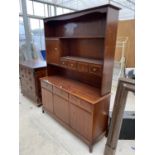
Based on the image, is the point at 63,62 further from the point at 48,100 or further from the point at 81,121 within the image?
the point at 81,121

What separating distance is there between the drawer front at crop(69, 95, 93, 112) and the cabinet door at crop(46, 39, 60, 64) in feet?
2.78

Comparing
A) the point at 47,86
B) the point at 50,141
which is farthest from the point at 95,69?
the point at 50,141

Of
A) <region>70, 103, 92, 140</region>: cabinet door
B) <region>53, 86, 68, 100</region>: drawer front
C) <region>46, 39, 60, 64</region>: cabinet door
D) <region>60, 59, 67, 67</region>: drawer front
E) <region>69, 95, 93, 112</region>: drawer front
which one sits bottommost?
<region>70, 103, 92, 140</region>: cabinet door

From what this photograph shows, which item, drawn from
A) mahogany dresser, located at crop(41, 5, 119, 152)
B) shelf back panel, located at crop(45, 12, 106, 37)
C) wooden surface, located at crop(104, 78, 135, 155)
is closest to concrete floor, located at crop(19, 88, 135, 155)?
mahogany dresser, located at crop(41, 5, 119, 152)

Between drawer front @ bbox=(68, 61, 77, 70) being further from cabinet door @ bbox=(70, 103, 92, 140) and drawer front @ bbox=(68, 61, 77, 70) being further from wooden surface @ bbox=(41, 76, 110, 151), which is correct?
cabinet door @ bbox=(70, 103, 92, 140)

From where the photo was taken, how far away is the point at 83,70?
211cm

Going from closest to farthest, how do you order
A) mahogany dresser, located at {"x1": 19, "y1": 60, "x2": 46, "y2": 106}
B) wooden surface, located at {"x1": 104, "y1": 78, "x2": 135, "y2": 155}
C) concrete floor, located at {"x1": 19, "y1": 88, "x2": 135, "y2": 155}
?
wooden surface, located at {"x1": 104, "y1": 78, "x2": 135, "y2": 155} < concrete floor, located at {"x1": 19, "y1": 88, "x2": 135, "y2": 155} < mahogany dresser, located at {"x1": 19, "y1": 60, "x2": 46, "y2": 106}

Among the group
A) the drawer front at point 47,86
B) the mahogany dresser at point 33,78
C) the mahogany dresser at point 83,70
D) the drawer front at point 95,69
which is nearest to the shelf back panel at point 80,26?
the mahogany dresser at point 83,70

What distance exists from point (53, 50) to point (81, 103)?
1.22 meters

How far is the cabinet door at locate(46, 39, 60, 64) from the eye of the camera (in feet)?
8.11

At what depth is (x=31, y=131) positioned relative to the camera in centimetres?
238
